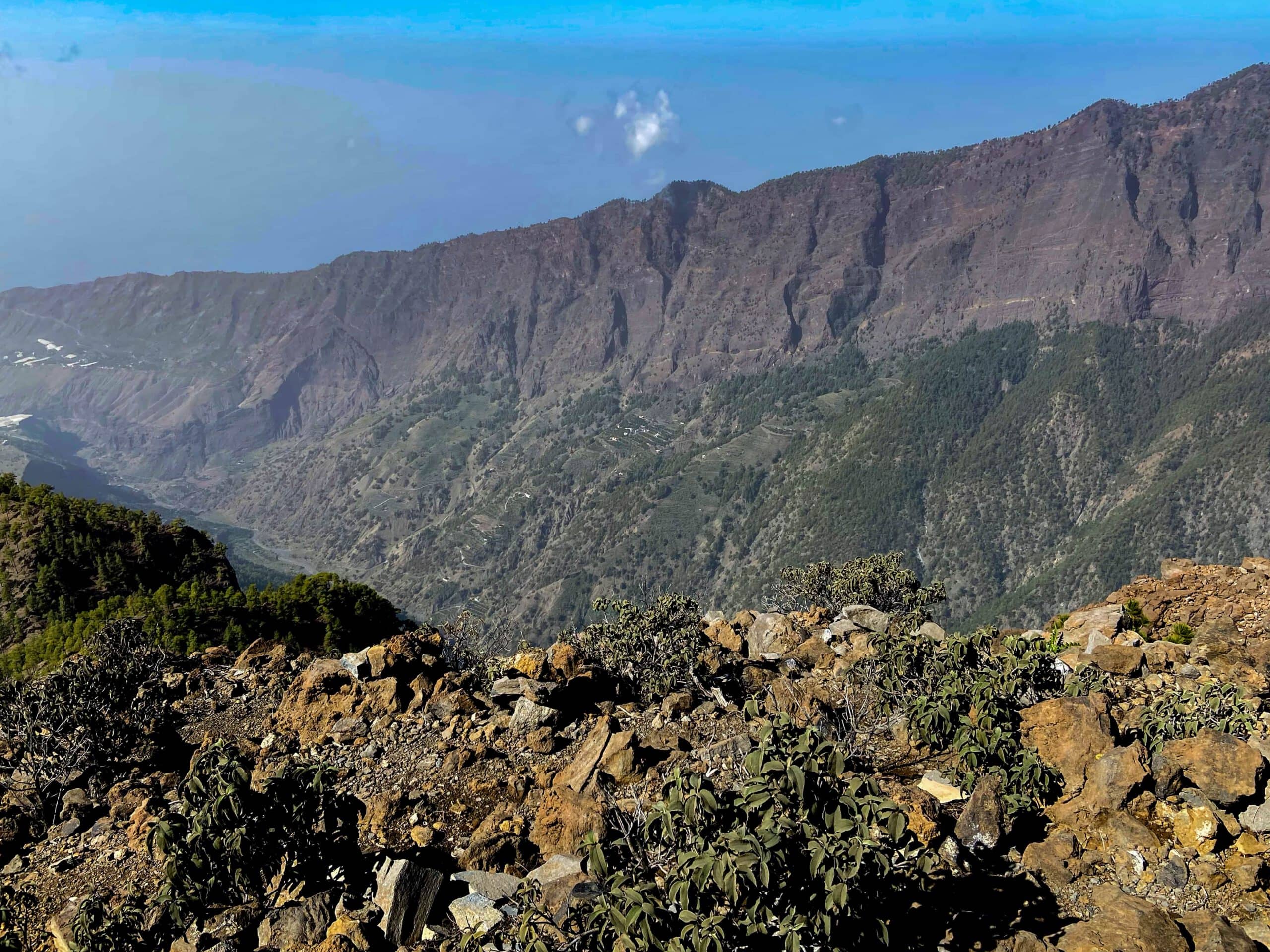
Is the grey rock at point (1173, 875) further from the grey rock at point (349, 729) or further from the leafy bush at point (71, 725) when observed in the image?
the leafy bush at point (71, 725)

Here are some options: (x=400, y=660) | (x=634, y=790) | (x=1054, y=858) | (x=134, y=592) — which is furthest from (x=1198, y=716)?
(x=134, y=592)

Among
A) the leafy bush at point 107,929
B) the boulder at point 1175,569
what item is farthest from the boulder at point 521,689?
the boulder at point 1175,569

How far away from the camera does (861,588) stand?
51469 millimetres

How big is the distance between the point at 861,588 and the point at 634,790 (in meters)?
38.0

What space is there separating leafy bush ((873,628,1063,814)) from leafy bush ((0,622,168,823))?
22.1 metres

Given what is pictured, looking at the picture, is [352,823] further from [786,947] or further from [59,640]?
[59,640]

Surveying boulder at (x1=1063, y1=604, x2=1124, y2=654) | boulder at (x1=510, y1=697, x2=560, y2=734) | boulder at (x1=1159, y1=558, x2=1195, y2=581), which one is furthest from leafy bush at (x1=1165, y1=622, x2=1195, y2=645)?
boulder at (x1=510, y1=697, x2=560, y2=734)

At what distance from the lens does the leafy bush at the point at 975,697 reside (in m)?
16.6

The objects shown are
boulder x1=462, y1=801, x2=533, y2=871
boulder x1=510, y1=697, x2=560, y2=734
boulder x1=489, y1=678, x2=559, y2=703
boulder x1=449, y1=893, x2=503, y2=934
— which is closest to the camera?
boulder x1=449, y1=893, x2=503, y2=934

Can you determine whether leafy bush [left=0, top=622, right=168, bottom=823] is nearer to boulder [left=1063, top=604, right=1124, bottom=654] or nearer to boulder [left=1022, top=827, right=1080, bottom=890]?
boulder [left=1022, top=827, right=1080, bottom=890]

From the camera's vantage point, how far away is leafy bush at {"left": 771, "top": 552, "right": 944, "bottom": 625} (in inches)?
2012

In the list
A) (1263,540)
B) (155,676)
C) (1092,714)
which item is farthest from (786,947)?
(1263,540)

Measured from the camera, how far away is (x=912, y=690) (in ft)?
73.9

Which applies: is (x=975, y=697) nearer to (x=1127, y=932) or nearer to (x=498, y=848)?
(x=1127, y=932)
